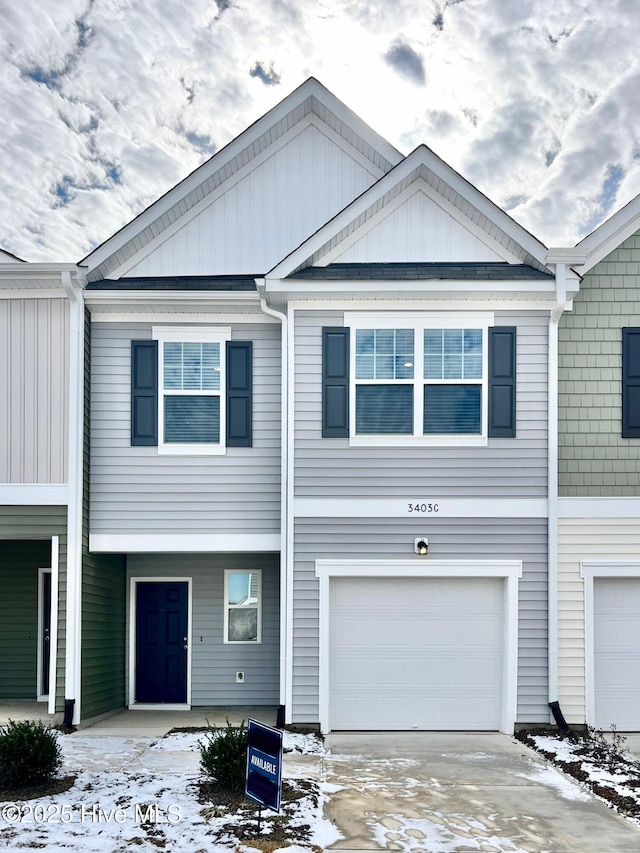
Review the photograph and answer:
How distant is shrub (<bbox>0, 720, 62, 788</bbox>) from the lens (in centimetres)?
681

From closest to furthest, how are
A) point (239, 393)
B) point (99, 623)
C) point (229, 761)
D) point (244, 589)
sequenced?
point (229, 761)
point (239, 393)
point (99, 623)
point (244, 589)

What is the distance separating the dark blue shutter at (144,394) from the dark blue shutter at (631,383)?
6196 mm

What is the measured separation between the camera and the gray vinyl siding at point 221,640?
37.1 feet

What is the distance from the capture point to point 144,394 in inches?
408

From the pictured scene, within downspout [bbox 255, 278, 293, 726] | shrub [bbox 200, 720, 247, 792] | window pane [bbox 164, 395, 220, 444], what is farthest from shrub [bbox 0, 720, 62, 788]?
window pane [bbox 164, 395, 220, 444]

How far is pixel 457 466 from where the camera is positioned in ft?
32.4

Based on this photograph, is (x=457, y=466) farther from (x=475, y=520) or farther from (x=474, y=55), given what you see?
(x=474, y=55)

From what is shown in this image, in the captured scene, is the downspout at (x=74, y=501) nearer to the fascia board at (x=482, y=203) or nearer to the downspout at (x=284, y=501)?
the downspout at (x=284, y=501)

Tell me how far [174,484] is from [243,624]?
2557 mm

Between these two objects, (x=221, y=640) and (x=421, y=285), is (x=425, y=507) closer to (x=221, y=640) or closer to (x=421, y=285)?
(x=421, y=285)

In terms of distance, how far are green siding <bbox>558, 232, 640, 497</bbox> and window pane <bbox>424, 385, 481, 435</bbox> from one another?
4.06 ft

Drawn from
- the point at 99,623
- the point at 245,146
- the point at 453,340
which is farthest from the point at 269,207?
the point at 99,623

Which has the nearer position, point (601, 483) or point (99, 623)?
point (601, 483)

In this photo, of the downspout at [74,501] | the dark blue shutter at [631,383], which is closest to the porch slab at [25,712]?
the downspout at [74,501]
